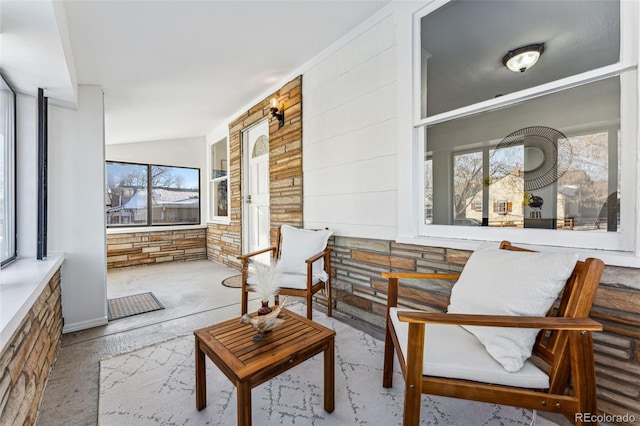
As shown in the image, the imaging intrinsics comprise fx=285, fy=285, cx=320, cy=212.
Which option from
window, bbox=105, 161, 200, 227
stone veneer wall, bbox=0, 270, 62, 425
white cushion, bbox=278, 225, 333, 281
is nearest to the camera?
stone veneer wall, bbox=0, 270, 62, 425

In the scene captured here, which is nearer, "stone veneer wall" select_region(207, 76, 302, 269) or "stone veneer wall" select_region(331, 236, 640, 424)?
"stone veneer wall" select_region(331, 236, 640, 424)

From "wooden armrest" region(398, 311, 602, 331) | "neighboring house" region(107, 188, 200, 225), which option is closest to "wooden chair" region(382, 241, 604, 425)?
"wooden armrest" region(398, 311, 602, 331)

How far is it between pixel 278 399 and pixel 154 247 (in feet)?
14.7

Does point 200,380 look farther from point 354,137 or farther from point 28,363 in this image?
point 354,137

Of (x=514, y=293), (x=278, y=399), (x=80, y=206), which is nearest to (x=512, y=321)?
(x=514, y=293)

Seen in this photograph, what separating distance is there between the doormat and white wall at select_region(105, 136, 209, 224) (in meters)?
2.11

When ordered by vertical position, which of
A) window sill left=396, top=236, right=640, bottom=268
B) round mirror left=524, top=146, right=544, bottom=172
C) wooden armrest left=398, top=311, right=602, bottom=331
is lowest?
wooden armrest left=398, top=311, right=602, bottom=331

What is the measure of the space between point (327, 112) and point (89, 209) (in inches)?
92.1

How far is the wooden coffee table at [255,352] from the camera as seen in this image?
112 cm

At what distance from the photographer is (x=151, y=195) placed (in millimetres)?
5211

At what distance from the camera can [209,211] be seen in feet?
18.7

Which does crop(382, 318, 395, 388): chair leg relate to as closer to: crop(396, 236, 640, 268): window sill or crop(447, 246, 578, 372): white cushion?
crop(447, 246, 578, 372): white cushion

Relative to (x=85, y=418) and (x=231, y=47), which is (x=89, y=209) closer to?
(x=85, y=418)

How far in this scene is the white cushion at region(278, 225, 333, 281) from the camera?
2.59m
